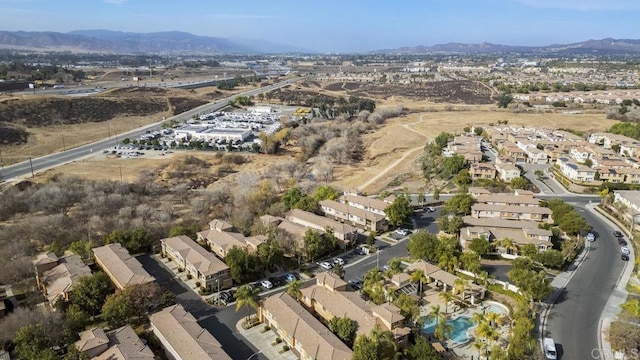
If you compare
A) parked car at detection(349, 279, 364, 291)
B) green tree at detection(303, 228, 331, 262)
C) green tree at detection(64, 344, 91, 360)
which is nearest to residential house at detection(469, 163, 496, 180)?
green tree at detection(303, 228, 331, 262)

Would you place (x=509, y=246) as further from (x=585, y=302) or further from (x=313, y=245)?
(x=313, y=245)

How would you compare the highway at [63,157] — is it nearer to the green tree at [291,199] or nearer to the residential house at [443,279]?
the green tree at [291,199]

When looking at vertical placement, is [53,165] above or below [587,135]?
below

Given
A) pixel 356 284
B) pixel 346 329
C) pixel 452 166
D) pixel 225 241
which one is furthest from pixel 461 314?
pixel 452 166

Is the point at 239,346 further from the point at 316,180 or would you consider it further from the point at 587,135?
the point at 587,135

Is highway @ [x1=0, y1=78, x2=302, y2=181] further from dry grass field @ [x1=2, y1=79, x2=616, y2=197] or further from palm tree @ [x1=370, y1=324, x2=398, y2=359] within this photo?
palm tree @ [x1=370, y1=324, x2=398, y2=359]

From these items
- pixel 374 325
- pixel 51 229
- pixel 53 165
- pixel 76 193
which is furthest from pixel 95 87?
pixel 374 325
